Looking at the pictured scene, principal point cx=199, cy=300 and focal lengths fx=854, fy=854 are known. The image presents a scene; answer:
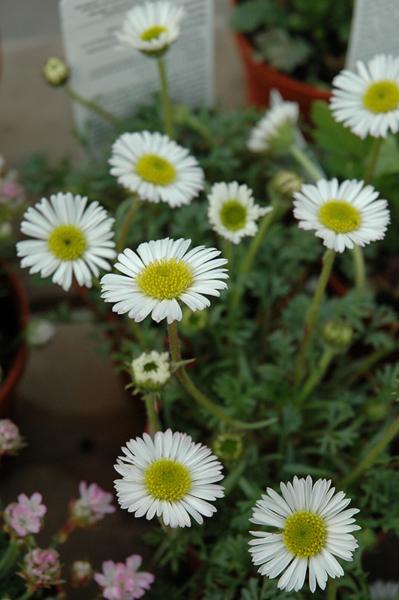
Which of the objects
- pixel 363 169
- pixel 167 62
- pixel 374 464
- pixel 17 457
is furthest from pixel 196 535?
pixel 167 62

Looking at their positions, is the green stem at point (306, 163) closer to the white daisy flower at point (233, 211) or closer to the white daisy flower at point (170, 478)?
the white daisy flower at point (233, 211)

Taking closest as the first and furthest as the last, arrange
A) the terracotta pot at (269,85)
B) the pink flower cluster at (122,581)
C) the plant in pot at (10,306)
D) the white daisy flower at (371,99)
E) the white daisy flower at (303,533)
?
the white daisy flower at (303,533), the pink flower cluster at (122,581), the white daisy flower at (371,99), the plant in pot at (10,306), the terracotta pot at (269,85)

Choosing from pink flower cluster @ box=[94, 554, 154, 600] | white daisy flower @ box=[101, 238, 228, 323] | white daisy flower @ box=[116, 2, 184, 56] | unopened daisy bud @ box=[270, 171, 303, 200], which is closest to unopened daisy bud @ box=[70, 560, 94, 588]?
pink flower cluster @ box=[94, 554, 154, 600]

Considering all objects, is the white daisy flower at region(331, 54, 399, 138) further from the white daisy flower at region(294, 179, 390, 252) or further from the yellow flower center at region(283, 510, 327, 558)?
the yellow flower center at region(283, 510, 327, 558)

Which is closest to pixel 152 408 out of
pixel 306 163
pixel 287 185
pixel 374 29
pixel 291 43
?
pixel 287 185

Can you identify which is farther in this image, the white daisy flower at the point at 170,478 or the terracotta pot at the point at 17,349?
the terracotta pot at the point at 17,349

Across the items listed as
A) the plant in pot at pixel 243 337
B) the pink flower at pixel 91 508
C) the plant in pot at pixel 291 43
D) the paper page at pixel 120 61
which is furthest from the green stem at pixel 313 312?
the plant in pot at pixel 291 43

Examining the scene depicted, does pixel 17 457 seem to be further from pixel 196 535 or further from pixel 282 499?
pixel 282 499
